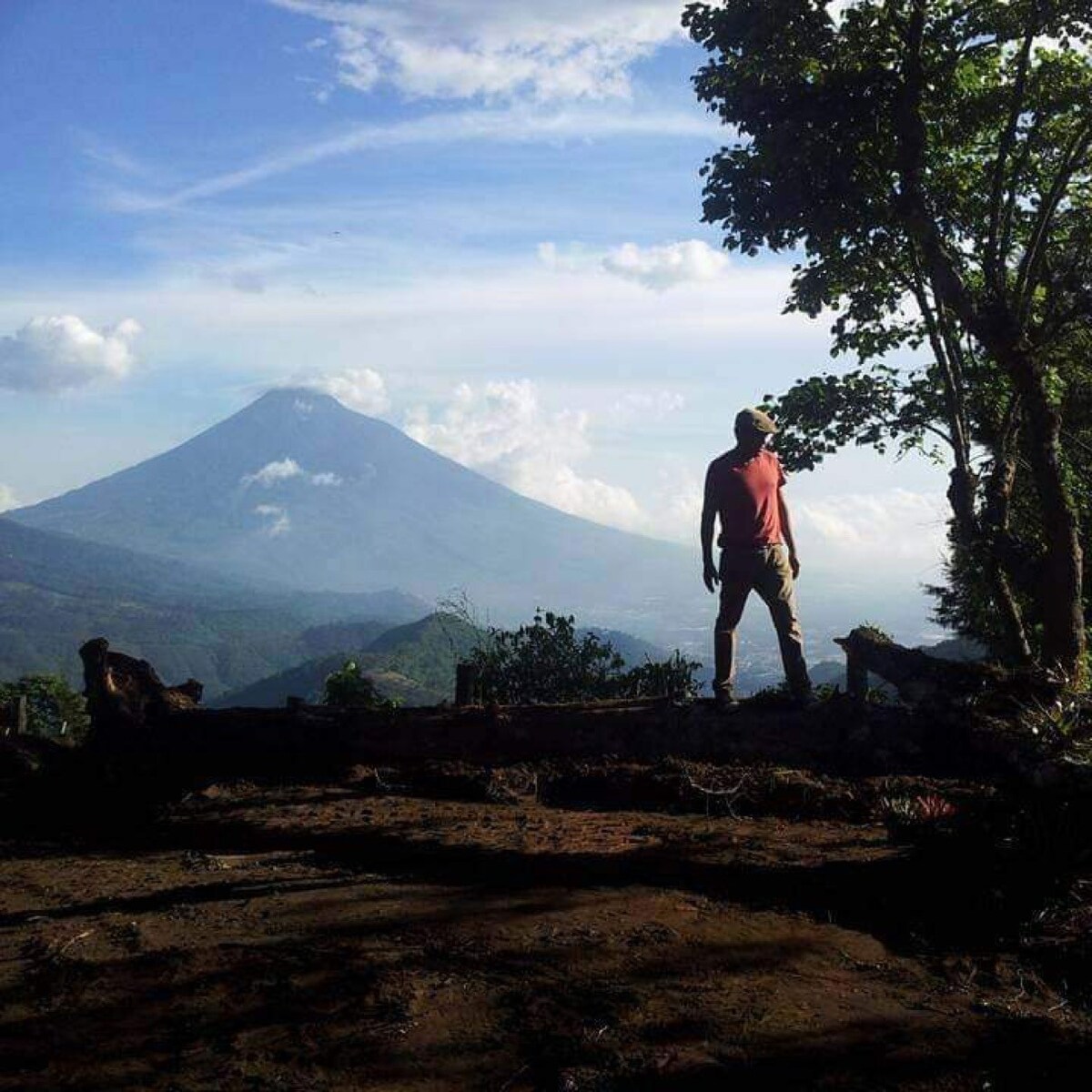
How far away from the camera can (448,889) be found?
5.23 meters

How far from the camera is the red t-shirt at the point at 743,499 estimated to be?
8.19 m

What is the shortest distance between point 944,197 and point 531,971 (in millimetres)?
11790

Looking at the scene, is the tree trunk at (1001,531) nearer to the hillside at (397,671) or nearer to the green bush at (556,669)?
the green bush at (556,669)

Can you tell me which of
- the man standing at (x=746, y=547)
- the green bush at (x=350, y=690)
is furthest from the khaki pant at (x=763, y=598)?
the green bush at (x=350, y=690)

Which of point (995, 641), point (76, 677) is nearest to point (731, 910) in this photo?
point (995, 641)

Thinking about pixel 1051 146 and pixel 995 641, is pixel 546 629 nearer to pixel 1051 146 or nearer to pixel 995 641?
pixel 995 641

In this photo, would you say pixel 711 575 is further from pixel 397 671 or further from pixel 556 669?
pixel 397 671

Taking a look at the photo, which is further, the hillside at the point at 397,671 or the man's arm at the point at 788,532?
the hillside at the point at 397,671

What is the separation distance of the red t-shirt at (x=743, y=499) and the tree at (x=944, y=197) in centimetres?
356

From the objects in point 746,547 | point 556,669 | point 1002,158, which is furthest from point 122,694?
point 1002,158

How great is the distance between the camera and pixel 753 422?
27.1 feet

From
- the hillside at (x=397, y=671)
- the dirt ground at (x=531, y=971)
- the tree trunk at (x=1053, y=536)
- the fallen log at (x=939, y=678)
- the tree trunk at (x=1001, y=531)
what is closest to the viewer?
the dirt ground at (x=531, y=971)

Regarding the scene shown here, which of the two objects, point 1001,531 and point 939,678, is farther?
point 1001,531

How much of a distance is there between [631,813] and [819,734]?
1.90m
